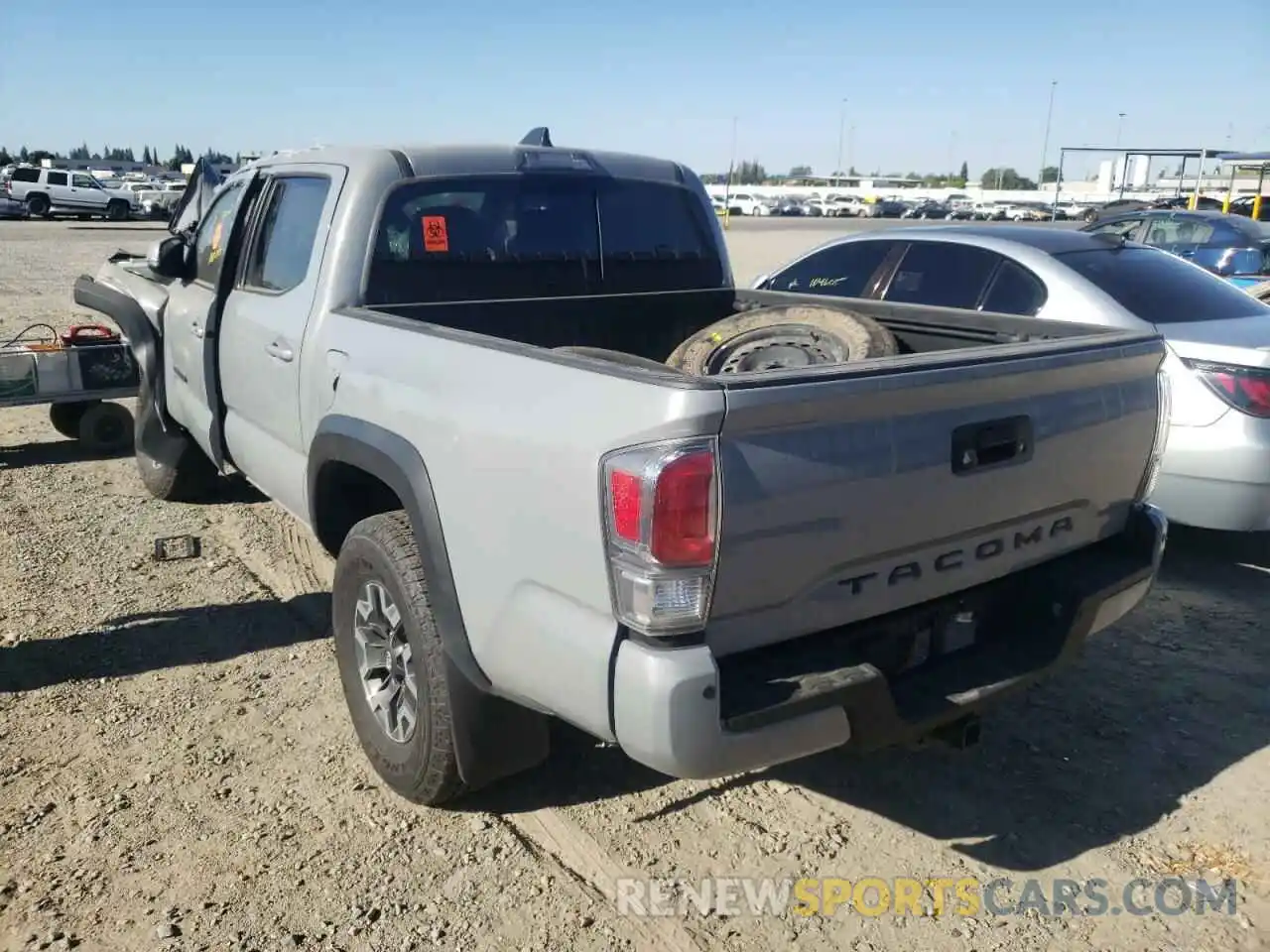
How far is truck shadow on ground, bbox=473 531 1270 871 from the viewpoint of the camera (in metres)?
3.30

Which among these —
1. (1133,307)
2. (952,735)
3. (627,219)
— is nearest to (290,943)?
(952,735)

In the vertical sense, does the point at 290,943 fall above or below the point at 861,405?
below

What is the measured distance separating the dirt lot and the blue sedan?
10.4m

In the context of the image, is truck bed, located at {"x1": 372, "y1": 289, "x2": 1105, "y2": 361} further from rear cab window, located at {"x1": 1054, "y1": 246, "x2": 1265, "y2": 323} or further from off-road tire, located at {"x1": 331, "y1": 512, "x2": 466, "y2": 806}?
rear cab window, located at {"x1": 1054, "y1": 246, "x2": 1265, "y2": 323}

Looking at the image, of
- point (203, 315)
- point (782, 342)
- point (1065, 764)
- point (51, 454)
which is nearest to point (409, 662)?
point (782, 342)

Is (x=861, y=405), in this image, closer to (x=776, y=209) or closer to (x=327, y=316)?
(x=327, y=316)

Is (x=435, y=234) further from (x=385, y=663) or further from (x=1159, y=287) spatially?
(x=1159, y=287)

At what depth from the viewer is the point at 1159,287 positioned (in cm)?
573

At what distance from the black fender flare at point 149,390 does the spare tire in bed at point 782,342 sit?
3351mm

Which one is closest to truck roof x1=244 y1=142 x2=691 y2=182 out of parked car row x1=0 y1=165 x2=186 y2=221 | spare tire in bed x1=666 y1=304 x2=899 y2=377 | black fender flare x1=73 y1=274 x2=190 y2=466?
spare tire in bed x1=666 y1=304 x2=899 y2=377

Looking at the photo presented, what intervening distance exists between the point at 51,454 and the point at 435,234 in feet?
14.9

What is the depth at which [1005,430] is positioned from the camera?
281 centimetres

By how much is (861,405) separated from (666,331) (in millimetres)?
2173

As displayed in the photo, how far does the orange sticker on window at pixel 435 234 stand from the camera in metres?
4.04
